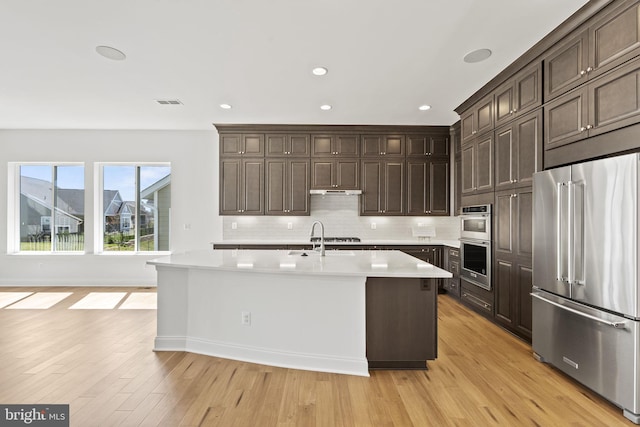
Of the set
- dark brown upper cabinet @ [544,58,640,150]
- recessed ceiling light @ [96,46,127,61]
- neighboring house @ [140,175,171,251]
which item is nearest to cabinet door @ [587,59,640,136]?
dark brown upper cabinet @ [544,58,640,150]

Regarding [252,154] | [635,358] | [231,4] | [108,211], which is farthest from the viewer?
[108,211]

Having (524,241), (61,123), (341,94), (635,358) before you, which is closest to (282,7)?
(341,94)

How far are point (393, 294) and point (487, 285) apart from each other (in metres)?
1.87

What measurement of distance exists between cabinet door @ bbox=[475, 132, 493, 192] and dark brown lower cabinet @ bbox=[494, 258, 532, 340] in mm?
914

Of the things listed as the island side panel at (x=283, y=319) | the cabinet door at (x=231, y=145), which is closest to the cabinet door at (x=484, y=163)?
the island side panel at (x=283, y=319)

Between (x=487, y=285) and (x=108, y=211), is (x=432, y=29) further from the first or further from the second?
A: (x=108, y=211)

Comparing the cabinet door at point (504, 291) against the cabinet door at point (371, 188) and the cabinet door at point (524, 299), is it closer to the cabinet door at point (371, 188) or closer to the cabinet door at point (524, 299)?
the cabinet door at point (524, 299)

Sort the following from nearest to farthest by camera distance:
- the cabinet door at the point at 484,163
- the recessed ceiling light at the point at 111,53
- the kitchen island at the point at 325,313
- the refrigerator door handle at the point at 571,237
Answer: the refrigerator door handle at the point at 571,237, the kitchen island at the point at 325,313, the recessed ceiling light at the point at 111,53, the cabinet door at the point at 484,163

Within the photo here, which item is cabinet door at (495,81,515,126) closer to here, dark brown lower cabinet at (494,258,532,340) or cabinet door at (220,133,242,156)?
dark brown lower cabinet at (494,258,532,340)

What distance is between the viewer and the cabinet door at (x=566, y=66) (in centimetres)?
258

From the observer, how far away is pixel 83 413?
212 cm

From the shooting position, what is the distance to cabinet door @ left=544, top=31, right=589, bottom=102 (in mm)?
2577

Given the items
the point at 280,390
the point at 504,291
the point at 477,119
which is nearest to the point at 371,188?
the point at 477,119

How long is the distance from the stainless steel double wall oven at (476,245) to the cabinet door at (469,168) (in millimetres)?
265
